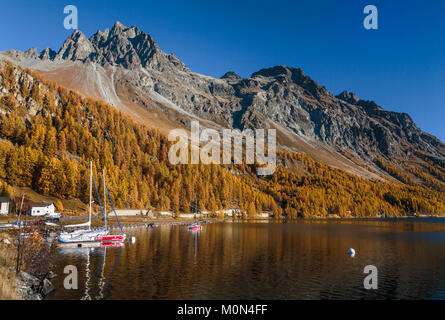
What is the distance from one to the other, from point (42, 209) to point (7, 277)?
81.7 m

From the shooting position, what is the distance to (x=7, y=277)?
28.1 meters

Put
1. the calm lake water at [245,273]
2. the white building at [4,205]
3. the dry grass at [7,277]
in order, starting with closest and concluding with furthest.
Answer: the dry grass at [7,277]
the calm lake water at [245,273]
the white building at [4,205]

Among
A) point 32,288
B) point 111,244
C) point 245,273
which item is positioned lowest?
point 111,244

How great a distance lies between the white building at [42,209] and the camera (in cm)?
9731

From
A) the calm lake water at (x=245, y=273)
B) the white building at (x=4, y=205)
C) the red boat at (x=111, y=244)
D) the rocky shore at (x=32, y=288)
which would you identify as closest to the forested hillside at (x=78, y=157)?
the white building at (x=4, y=205)

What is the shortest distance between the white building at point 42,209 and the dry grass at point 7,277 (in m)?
58.5

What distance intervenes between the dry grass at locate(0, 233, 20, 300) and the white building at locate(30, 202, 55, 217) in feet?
192

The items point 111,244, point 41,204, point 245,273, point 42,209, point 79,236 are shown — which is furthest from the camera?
point 41,204
